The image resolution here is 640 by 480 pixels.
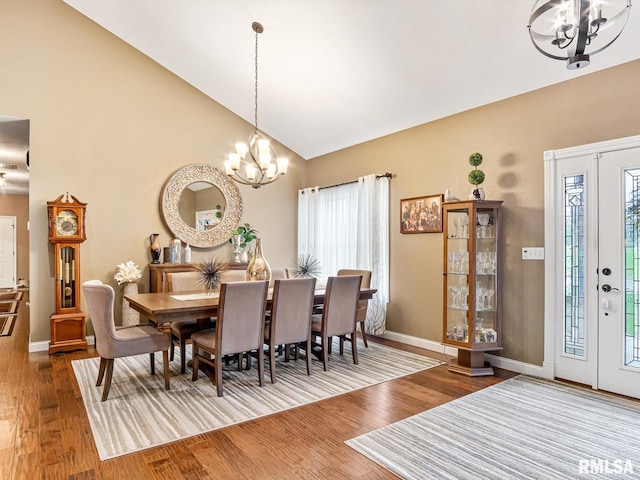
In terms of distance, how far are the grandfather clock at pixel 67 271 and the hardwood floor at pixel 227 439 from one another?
0.89m

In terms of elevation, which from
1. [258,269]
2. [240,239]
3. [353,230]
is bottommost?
[258,269]

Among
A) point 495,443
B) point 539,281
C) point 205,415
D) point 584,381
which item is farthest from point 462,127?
point 205,415

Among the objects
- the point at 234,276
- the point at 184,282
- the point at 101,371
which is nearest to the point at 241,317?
the point at 101,371

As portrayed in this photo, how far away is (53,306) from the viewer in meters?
4.76

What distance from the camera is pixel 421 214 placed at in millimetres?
4875

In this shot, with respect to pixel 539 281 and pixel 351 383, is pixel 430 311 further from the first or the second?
pixel 351 383

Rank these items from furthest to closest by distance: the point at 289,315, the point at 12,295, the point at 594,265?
the point at 12,295 → the point at 289,315 → the point at 594,265

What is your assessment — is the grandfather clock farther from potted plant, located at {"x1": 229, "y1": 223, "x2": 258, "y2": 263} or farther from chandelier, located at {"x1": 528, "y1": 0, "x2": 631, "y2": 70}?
chandelier, located at {"x1": 528, "y1": 0, "x2": 631, "y2": 70}

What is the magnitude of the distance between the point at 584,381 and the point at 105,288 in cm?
414

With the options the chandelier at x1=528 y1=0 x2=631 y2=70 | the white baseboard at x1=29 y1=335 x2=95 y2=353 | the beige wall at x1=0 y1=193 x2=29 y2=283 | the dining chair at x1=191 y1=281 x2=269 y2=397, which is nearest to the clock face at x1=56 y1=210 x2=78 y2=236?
the white baseboard at x1=29 y1=335 x2=95 y2=353

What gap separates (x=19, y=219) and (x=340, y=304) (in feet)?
32.1

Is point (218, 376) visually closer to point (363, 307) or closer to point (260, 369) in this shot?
point (260, 369)

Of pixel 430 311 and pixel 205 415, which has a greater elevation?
pixel 430 311

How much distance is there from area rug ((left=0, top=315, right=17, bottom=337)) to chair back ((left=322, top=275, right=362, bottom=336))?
186 inches
